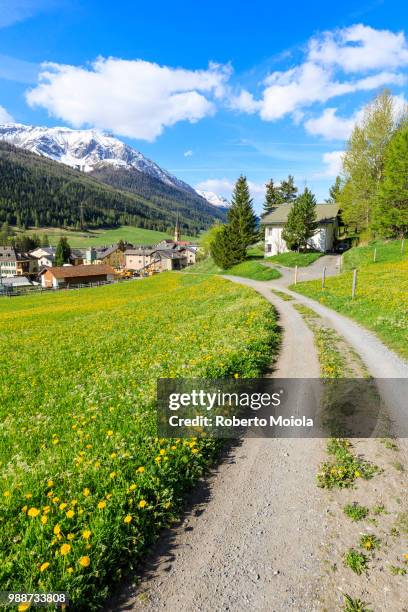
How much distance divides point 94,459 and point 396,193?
159 feet

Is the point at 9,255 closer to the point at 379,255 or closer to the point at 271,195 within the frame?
the point at 271,195

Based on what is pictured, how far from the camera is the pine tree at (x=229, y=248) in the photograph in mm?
60594

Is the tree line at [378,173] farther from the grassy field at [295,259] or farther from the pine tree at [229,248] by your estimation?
the pine tree at [229,248]

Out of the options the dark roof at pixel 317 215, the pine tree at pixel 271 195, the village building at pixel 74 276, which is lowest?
the village building at pixel 74 276

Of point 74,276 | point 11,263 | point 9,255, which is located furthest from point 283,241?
point 9,255

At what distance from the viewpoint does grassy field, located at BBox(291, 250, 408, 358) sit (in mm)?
14471

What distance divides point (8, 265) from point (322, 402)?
197m

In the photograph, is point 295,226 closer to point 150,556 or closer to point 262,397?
point 262,397

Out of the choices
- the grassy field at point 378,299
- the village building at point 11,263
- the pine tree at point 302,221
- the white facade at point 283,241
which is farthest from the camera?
the village building at point 11,263

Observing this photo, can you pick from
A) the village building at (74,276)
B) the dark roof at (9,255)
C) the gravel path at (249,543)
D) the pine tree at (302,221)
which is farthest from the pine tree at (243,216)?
the dark roof at (9,255)

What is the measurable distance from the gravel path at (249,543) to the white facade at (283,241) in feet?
201

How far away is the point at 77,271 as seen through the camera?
110375 millimetres

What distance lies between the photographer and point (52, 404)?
9.62 m

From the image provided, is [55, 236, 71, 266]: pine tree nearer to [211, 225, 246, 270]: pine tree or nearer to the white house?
[211, 225, 246, 270]: pine tree
